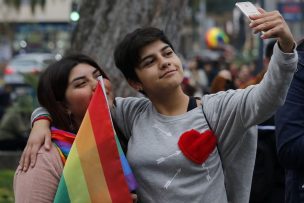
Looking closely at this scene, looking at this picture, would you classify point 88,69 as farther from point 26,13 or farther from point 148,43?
point 26,13

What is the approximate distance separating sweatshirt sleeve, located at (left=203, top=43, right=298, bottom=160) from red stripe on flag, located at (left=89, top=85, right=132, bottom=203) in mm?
387

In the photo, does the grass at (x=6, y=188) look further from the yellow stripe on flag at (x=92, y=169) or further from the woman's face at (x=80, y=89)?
the yellow stripe on flag at (x=92, y=169)

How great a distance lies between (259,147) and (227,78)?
2260mm

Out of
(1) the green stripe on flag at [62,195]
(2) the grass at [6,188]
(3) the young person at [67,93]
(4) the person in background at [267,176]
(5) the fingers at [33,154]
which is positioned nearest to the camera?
(1) the green stripe on flag at [62,195]

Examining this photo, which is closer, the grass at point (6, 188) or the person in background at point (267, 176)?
the person in background at point (267, 176)

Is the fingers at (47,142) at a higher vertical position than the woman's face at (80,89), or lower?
lower

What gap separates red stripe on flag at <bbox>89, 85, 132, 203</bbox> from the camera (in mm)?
3008

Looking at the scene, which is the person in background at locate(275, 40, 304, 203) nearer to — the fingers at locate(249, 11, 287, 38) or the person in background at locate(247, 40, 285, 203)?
the fingers at locate(249, 11, 287, 38)

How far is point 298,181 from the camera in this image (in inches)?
134

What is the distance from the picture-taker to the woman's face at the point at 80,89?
3.32 metres

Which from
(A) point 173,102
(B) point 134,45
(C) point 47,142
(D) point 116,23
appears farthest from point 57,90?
(D) point 116,23

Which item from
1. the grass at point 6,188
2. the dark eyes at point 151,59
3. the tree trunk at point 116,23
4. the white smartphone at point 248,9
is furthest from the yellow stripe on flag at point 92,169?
the tree trunk at point 116,23

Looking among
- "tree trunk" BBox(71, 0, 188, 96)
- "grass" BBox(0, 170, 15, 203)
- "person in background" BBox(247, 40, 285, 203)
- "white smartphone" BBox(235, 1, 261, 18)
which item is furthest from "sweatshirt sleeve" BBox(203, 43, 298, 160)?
"tree trunk" BBox(71, 0, 188, 96)

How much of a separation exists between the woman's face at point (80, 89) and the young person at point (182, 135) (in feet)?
0.54
